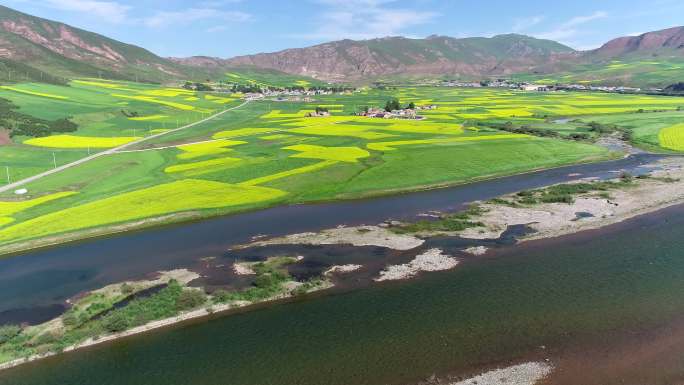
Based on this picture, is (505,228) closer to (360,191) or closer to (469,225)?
(469,225)

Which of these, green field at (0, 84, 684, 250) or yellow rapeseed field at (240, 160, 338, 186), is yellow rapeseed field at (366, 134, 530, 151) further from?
yellow rapeseed field at (240, 160, 338, 186)

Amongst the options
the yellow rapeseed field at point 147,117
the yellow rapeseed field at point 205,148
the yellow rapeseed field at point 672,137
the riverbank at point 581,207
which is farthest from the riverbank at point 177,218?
the yellow rapeseed field at point 147,117

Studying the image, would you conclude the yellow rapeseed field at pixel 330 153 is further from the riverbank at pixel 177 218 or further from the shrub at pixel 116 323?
the shrub at pixel 116 323

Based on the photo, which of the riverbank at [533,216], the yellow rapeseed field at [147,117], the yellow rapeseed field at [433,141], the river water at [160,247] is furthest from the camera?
the yellow rapeseed field at [147,117]

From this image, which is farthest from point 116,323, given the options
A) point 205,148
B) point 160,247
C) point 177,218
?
point 205,148

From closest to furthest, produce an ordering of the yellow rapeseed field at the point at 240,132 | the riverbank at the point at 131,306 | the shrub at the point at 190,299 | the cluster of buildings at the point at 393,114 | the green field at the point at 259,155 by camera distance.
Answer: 1. the riverbank at the point at 131,306
2. the shrub at the point at 190,299
3. the green field at the point at 259,155
4. the yellow rapeseed field at the point at 240,132
5. the cluster of buildings at the point at 393,114

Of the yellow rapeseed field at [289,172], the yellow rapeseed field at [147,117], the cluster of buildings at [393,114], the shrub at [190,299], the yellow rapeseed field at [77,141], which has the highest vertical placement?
the cluster of buildings at [393,114]
